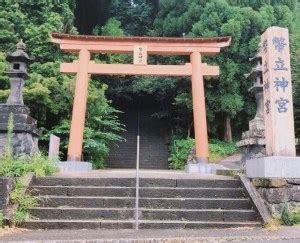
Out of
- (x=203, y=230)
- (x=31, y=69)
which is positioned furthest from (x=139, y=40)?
(x=203, y=230)

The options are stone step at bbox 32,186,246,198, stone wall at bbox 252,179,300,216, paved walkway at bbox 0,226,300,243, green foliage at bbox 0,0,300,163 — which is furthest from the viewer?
green foliage at bbox 0,0,300,163

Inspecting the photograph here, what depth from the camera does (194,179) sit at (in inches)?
278

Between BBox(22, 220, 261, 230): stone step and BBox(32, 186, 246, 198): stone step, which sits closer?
BBox(22, 220, 261, 230): stone step

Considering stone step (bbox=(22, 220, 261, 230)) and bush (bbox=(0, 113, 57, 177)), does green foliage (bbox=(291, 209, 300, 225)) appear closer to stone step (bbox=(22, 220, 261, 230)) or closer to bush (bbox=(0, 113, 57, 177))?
stone step (bbox=(22, 220, 261, 230))

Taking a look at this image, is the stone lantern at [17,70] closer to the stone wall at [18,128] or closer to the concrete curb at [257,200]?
the stone wall at [18,128]

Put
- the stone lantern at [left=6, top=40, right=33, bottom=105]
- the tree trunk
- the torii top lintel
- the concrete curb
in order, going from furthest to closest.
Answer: the tree trunk, the torii top lintel, the stone lantern at [left=6, top=40, right=33, bottom=105], the concrete curb

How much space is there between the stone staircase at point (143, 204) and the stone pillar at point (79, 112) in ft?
16.5

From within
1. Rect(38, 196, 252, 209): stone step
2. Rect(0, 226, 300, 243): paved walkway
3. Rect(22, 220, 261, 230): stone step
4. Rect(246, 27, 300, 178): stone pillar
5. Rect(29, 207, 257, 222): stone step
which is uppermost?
Rect(246, 27, 300, 178): stone pillar

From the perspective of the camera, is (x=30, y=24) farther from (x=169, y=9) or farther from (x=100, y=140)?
(x=169, y=9)

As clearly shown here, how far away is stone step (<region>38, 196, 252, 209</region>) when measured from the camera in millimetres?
6309

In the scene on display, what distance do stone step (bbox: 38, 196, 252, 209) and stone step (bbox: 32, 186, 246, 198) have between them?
0.22m

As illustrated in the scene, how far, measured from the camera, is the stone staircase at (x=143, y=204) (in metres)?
5.79

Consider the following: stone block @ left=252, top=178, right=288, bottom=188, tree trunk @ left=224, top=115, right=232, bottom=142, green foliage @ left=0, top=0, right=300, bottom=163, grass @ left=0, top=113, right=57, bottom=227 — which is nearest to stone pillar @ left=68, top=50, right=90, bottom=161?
green foliage @ left=0, top=0, right=300, bottom=163

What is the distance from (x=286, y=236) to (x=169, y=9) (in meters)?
17.7
